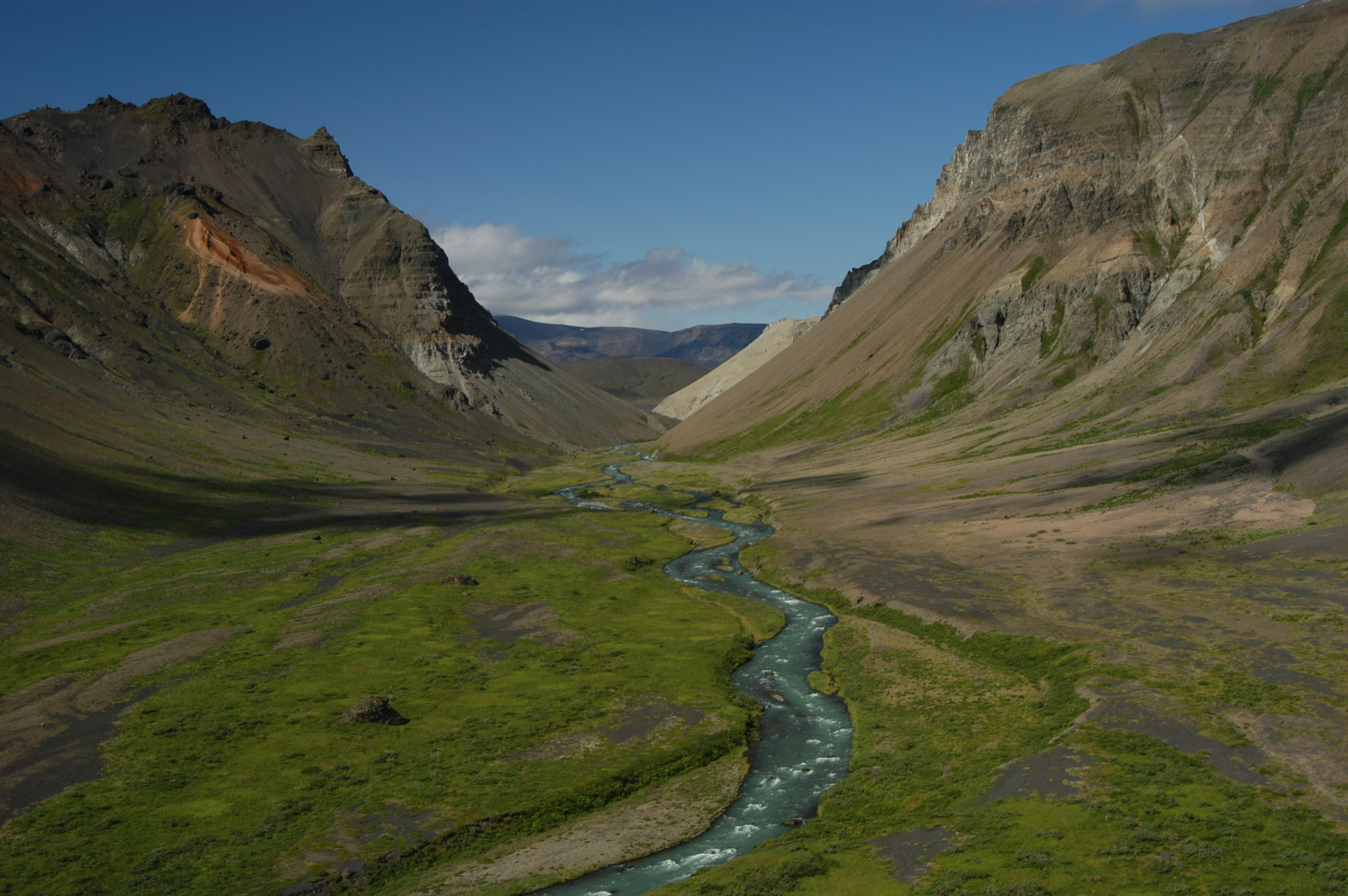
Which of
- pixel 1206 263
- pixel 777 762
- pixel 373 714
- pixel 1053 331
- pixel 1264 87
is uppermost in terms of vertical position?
pixel 1264 87

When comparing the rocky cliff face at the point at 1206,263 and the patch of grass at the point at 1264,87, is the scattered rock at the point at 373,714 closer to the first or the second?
the rocky cliff face at the point at 1206,263

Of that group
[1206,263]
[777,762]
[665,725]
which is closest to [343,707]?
[665,725]

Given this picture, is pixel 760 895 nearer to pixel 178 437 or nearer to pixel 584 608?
pixel 584 608

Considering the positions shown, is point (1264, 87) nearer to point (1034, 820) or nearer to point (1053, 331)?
point (1053, 331)

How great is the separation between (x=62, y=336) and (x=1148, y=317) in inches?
8199

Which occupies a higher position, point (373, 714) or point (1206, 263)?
point (1206, 263)

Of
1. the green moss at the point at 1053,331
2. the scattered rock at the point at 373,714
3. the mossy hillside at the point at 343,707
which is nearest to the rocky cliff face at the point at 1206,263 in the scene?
the green moss at the point at 1053,331

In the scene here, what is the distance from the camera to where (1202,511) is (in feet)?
254

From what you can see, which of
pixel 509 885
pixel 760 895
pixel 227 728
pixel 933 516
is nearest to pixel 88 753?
pixel 227 728

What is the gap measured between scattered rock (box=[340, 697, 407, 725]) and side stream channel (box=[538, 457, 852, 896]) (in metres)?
17.5

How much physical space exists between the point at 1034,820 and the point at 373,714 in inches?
1249

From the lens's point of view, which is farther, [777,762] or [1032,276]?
[1032,276]

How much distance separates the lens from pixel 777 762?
42500 mm

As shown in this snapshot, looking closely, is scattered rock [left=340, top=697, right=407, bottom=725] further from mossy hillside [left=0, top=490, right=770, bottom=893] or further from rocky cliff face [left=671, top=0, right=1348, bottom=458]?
rocky cliff face [left=671, top=0, right=1348, bottom=458]
